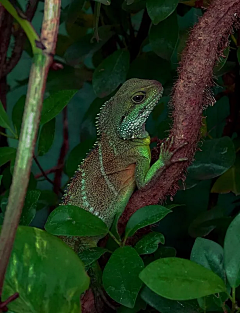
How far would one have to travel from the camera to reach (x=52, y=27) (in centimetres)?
38

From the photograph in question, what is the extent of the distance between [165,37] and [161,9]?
0.62 ft

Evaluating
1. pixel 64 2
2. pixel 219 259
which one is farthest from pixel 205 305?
pixel 64 2

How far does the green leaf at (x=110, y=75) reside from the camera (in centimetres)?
131

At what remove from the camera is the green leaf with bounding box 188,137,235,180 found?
1.15 meters

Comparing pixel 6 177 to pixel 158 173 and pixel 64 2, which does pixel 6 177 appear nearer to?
pixel 158 173

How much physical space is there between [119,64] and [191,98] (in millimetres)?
529

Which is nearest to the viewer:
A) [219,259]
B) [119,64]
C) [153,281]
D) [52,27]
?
[52,27]

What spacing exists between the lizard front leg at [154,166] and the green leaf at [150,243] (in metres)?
0.17

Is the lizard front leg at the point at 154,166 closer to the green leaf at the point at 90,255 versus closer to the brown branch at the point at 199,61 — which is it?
the brown branch at the point at 199,61

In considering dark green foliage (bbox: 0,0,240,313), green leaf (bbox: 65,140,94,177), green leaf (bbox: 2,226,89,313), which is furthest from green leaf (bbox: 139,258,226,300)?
green leaf (bbox: 65,140,94,177)

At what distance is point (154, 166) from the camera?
1074mm

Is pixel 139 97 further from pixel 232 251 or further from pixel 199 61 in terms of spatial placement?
pixel 232 251

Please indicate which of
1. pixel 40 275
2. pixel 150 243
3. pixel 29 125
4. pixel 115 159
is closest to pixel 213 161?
pixel 115 159

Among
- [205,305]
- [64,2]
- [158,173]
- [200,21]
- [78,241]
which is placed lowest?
[78,241]
